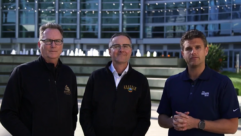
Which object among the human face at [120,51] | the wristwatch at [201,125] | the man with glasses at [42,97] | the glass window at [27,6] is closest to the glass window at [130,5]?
the glass window at [27,6]

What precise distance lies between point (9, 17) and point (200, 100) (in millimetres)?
46789

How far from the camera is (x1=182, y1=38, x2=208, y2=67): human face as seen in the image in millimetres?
3150

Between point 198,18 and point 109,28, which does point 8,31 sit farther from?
point 198,18

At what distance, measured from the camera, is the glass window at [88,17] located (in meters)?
44.2

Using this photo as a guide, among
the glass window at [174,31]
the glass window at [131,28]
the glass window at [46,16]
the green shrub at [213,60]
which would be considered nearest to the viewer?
the green shrub at [213,60]

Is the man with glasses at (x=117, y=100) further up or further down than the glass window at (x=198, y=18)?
further down

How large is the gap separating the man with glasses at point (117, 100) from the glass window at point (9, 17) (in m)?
45.3

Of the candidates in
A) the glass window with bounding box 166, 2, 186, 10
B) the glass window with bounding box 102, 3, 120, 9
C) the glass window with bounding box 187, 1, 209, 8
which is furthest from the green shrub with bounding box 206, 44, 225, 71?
the glass window with bounding box 102, 3, 120, 9

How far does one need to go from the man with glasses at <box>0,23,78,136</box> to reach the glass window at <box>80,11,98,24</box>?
4147 cm

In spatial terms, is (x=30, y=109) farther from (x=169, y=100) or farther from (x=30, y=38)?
(x=30, y=38)

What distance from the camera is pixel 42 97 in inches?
123

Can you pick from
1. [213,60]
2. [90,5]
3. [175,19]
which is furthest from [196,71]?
[90,5]

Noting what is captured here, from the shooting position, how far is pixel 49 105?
314 cm

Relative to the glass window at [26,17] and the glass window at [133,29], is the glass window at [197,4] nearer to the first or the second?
the glass window at [133,29]
